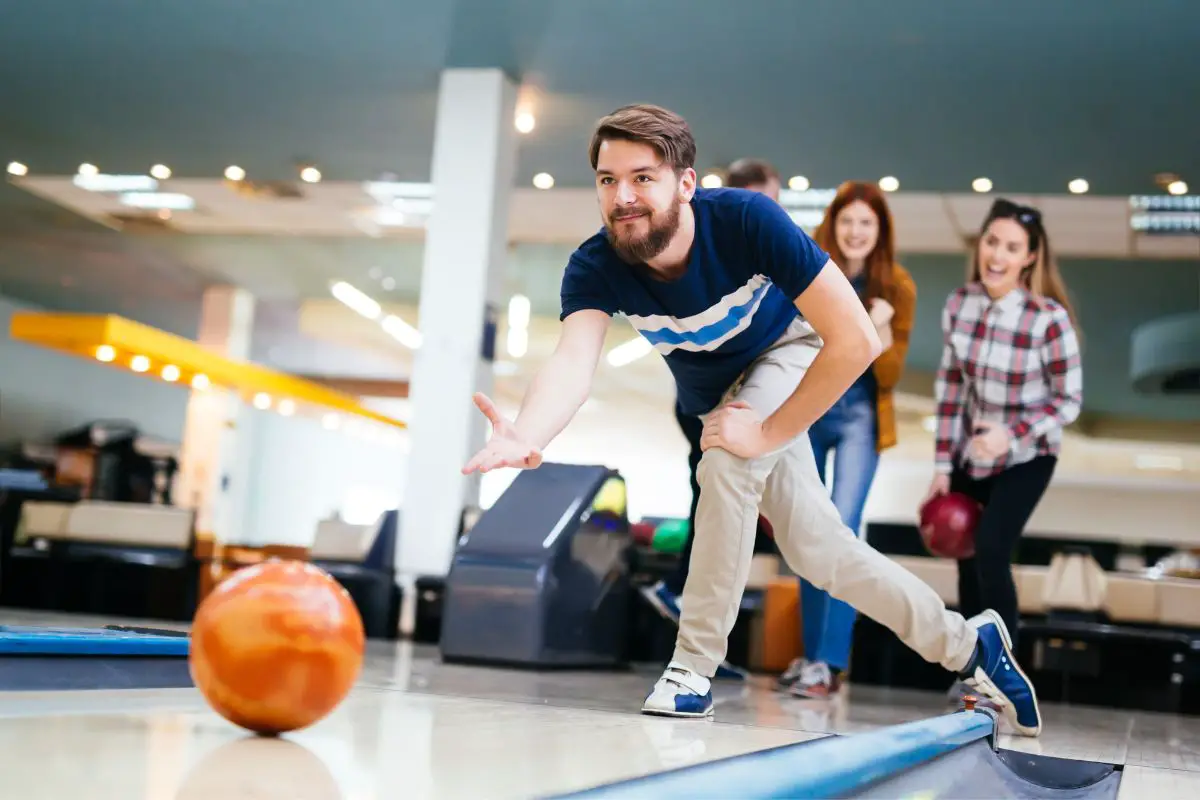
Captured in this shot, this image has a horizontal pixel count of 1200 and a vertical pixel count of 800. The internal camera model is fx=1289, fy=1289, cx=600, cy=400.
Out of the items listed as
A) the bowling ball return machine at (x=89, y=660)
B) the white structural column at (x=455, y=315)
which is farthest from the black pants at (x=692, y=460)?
the white structural column at (x=455, y=315)

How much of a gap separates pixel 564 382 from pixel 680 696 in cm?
69

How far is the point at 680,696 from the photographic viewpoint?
264cm

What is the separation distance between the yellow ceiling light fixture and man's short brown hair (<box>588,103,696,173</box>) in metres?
9.20

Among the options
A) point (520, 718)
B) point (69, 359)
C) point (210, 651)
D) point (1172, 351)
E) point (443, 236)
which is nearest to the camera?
point (210, 651)

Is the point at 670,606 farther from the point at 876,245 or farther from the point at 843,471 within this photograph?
the point at 876,245

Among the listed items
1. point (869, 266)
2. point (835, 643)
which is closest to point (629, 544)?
point (835, 643)

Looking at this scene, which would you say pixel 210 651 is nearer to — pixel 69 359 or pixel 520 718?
pixel 520 718

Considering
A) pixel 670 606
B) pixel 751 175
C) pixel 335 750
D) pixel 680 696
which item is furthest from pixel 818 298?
pixel 670 606

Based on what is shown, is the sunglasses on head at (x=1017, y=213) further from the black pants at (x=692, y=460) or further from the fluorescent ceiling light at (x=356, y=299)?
the fluorescent ceiling light at (x=356, y=299)

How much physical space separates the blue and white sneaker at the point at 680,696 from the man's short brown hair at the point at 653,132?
40.7 inches

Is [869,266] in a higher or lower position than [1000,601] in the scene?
higher

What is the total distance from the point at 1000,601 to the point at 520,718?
1.81 metres

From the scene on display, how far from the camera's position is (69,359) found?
18188 millimetres

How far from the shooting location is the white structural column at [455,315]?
7184 mm
